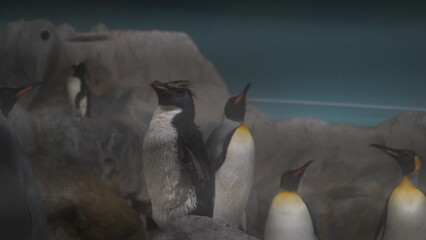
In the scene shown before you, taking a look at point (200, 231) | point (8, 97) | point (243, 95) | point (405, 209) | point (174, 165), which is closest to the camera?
point (200, 231)

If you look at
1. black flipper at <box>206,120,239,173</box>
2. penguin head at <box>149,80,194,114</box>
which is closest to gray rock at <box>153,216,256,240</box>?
penguin head at <box>149,80,194,114</box>

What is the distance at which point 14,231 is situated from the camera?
1866mm

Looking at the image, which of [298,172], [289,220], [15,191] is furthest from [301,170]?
[15,191]

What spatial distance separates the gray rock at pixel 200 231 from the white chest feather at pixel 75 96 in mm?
1404

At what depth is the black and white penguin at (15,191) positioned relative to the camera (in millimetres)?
1873

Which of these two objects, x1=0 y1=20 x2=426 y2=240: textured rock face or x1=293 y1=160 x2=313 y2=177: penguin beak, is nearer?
x1=0 y1=20 x2=426 y2=240: textured rock face

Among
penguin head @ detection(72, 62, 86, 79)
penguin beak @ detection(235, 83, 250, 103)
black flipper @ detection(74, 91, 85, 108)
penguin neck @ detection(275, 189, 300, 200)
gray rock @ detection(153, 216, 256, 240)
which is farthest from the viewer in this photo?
black flipper @ detection(74, 91, 85, 108)

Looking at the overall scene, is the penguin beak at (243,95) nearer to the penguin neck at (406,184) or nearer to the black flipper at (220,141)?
the black flipper at (220,141)

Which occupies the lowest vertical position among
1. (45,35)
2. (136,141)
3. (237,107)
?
(136,141)

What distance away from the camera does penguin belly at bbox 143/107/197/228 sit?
6.30 feet

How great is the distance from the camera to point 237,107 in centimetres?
246

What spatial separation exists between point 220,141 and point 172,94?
58cm

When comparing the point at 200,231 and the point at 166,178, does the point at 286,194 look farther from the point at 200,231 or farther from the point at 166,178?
the point at 200,231

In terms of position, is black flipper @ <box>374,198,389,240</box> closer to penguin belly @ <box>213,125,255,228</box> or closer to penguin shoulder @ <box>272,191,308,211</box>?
penguin shoulder @ <box>272,191,308,211</box>
